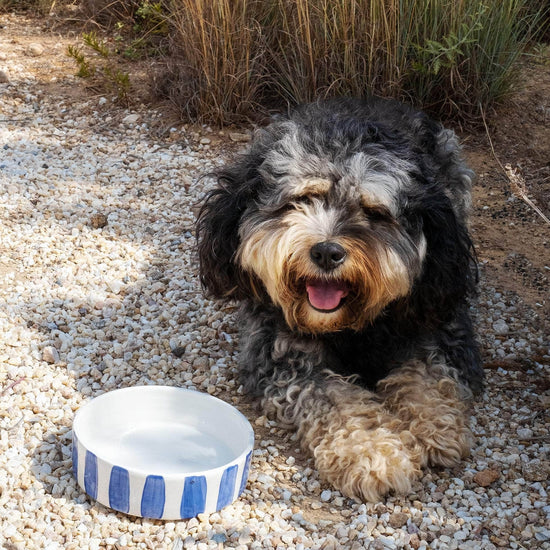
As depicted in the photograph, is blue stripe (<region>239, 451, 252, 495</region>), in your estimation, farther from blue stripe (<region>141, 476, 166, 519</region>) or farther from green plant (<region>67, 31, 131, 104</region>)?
green plant (<region>67, 31, 131, 104</region>)

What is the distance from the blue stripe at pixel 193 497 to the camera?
325 cm

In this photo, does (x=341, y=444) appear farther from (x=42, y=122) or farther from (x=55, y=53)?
(x=55, y=53)

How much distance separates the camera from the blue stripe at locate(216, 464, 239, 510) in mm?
3334

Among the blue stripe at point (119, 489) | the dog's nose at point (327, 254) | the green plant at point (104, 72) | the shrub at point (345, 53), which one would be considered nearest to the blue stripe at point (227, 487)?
the blue stripe at point (119, 489)

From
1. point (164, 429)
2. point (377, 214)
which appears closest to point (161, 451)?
point (164, 429)

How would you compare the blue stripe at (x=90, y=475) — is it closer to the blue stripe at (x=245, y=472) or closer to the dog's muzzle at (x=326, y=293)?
the blue stripe at (x=245, y=472)

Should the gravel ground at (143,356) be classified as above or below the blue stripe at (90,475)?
below

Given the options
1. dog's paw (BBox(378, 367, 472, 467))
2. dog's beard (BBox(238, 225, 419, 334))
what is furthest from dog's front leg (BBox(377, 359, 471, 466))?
dog's beard (BBox(238, 225, 419, 334))

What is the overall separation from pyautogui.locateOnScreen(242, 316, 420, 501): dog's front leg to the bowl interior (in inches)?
12.5

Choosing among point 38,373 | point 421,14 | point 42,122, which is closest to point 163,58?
point 42,122

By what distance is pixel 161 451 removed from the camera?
146 inches

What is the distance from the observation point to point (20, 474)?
3.54 m

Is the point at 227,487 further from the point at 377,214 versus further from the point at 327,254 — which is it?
the point at 377,214

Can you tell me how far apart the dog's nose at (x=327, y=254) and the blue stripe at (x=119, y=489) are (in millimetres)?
1057
